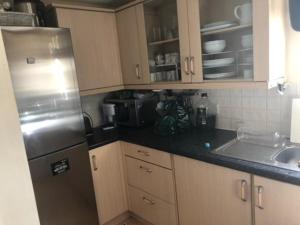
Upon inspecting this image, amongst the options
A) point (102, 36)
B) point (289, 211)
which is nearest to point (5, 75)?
point (102, 36)

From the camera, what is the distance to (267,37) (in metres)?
1.37

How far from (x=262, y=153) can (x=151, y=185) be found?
895 millimetres

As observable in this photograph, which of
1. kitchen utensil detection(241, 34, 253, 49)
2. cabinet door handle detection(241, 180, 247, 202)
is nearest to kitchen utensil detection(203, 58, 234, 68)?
kitchen utensil detection(241, 34, 253, 49)

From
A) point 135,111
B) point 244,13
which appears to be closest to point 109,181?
point 135,111

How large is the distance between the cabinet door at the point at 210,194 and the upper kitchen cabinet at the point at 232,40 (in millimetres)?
595

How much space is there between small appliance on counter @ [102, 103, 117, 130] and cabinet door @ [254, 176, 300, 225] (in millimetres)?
1479

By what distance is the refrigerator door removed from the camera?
4.85ft

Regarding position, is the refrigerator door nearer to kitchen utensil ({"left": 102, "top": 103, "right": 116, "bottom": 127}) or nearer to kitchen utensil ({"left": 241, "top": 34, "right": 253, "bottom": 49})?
kitchen utensil ({"left": 102, "top": 103, "right": 116, "bottom": 127})

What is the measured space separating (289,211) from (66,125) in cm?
144

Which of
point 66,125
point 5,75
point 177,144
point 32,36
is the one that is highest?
point 32,36

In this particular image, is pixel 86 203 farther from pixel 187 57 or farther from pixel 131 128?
pixel 187 57

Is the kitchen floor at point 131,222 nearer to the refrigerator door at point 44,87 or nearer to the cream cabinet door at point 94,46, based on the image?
the refrigerator door at point 44,87

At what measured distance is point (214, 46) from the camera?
5.42 feet

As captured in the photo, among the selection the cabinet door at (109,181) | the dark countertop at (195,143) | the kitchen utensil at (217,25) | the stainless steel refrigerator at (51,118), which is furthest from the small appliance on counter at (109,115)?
the kitchen utensil at (217,25)
